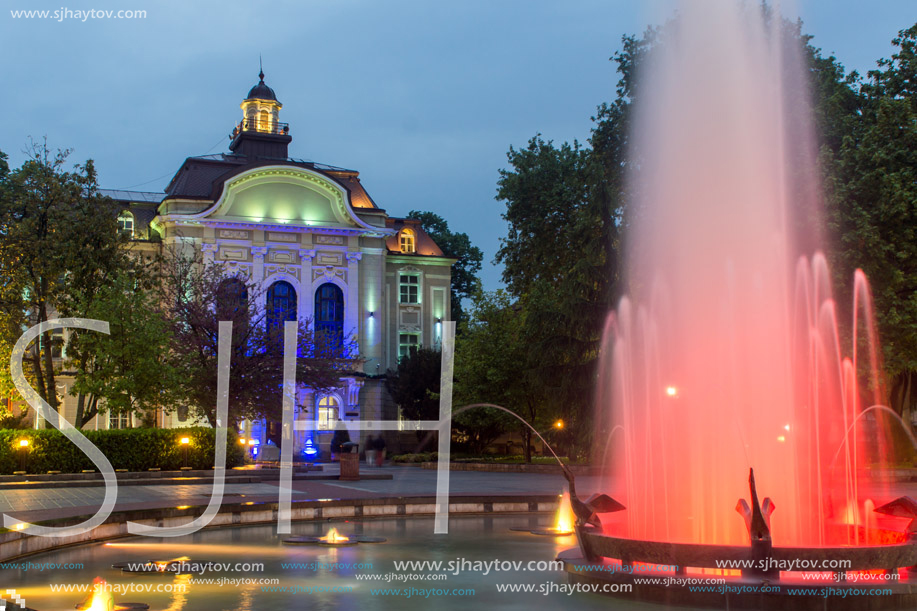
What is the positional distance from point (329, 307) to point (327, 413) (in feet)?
20.3

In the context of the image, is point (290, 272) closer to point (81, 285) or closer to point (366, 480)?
point (81, 285)

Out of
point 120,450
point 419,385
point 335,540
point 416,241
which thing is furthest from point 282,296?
point 335,540

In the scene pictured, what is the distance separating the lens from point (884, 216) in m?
29.7

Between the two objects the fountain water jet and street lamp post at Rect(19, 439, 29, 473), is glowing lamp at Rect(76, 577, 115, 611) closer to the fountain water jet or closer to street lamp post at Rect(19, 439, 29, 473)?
the fountain water jet

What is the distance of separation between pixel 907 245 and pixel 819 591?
2321 cm

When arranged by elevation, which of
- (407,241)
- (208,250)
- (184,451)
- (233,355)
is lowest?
(184,451)

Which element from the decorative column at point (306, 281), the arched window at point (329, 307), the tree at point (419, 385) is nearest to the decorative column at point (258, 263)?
the decorative column at point (306, 281)

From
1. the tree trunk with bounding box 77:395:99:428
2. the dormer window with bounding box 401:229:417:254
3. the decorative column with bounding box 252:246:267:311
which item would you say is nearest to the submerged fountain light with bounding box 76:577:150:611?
the tree trunk with bounding box 77:395:99:428

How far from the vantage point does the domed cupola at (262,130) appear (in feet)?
201

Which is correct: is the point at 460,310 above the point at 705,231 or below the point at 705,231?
above

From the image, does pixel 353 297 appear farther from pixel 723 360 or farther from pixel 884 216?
pixel 723 360

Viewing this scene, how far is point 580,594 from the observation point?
10555 mm

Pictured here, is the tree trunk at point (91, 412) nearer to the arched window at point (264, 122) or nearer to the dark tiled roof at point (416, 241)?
the dark tiled roof at point (416, 241)

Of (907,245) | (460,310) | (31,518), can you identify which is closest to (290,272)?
(460,310)
